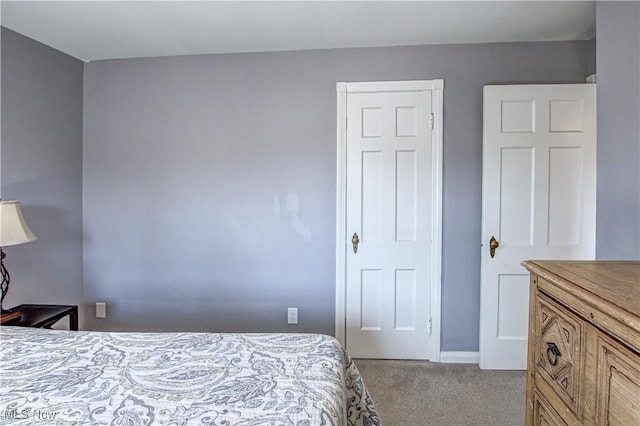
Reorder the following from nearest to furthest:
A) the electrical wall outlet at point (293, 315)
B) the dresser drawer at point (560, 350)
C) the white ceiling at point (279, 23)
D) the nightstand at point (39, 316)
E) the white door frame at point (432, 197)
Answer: the dresser drawer at point (560, 350) < the nightstand at point (39, 316) < the white ceiling at point (279, 23) < the white door frame at point (432, 197) < the electrical wall outlet at point (293, 315)

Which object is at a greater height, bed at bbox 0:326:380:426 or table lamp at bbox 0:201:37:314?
table lamp at bbox 0:201:37:314

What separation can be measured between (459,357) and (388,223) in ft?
3.74

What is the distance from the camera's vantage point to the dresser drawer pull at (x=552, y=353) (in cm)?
96

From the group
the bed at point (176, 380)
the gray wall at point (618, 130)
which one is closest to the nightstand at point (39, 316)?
the bed at point (176, 380)

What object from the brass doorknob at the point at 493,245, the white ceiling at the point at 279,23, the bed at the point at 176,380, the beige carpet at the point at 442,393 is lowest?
the beige carpet at the point at 442,393

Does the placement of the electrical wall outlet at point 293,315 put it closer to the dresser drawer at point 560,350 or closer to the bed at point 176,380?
the bed at point 176,380

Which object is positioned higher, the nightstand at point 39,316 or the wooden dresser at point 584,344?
the wooden dresser at point 584,344

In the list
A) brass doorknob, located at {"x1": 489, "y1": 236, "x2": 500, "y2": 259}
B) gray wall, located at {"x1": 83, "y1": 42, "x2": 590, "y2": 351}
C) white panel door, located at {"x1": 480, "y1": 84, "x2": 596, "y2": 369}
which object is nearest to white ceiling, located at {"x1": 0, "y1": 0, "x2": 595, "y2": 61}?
gray wall, located at {"x1": 83, "y1": 42, "x2": 590, "y2": 351}

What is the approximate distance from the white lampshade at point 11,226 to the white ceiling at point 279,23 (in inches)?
47.4

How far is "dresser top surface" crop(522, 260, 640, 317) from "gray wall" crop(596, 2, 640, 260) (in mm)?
478

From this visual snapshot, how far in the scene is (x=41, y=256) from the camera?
8.37 ft

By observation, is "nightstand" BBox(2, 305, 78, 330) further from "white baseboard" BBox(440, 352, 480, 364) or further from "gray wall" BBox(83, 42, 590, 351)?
"white baseboard" BBox(440, 352, 480, 364)

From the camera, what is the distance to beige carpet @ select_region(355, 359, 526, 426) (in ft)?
6.52

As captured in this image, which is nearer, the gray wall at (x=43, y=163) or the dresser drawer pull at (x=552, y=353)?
the dresser drawer pull at (x=552, y=353)
